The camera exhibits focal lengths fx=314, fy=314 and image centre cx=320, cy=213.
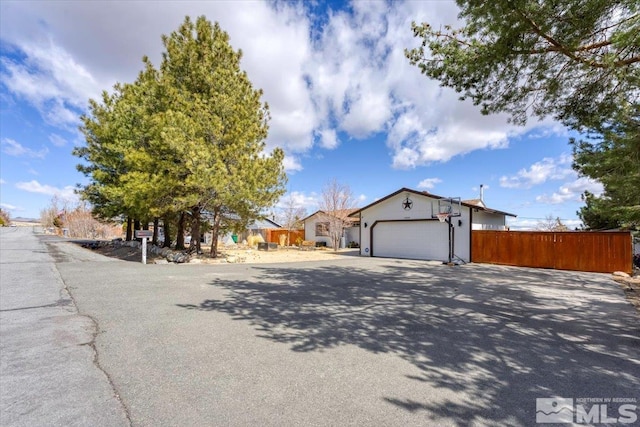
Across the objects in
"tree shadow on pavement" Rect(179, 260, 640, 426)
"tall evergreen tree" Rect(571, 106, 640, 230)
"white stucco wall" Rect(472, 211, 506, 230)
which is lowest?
"tree shadow on pavement" Rect(179, 260, 640, 426)

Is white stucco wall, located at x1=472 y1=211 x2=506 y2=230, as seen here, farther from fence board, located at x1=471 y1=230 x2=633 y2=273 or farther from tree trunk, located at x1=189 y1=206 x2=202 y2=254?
tree trunk, located at x1=189 y1=206 x2=202 y2=254

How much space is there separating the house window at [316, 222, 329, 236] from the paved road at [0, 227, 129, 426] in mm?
23941

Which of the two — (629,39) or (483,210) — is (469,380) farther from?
(483,210)

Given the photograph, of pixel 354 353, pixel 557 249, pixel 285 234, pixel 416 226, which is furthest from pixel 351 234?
pixel 354 353

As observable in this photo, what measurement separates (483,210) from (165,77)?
58.4 ft

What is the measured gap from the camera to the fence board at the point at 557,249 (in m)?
12.6

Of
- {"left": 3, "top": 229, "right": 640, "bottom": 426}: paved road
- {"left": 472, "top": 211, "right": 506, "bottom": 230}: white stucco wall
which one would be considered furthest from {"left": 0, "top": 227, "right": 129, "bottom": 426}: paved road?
{"left": 472, "top": 211, "right": 506, "bottom": 230}: white stucco wall

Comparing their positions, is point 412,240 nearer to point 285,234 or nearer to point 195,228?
point 195,228

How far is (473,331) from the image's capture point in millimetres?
5023

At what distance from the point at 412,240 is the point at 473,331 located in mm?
14231

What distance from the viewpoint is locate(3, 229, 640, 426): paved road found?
2.78m

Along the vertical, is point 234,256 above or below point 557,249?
below

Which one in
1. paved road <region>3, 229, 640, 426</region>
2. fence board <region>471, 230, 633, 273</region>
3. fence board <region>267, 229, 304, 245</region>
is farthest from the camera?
fence board <region>267, 229, 304, 245</region>

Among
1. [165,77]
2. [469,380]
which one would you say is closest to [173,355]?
[469,380]
